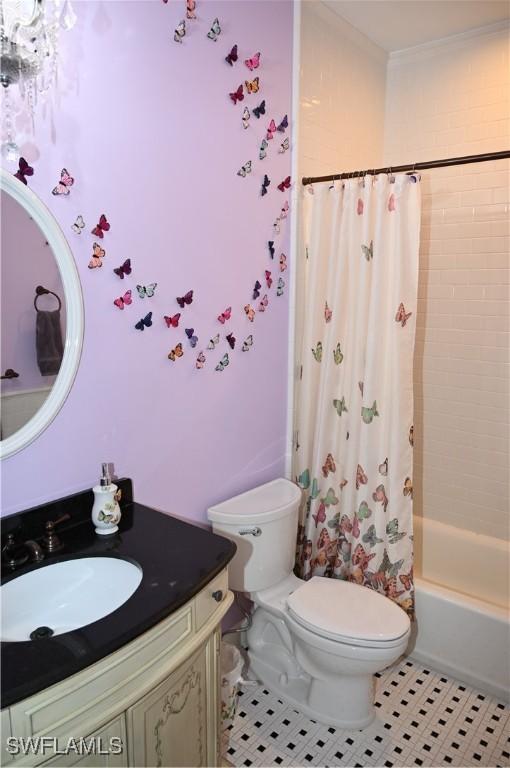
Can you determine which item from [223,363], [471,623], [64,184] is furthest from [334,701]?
[64,184]

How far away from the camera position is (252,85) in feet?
6.74

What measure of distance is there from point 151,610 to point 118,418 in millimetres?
677

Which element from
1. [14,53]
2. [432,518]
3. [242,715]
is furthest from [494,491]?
[14,53]

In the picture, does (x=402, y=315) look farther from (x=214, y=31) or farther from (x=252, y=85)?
(x=214, y=31)

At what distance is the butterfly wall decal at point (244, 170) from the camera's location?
2068 mm

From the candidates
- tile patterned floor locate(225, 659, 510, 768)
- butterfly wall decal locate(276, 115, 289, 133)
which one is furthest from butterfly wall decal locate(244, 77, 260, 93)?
tile patterned floor locate(225, 659, 510, 768)

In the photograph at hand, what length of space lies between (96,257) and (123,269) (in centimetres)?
10

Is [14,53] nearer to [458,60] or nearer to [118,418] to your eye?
[118,418]

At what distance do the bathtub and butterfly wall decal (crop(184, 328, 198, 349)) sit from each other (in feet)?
4.49

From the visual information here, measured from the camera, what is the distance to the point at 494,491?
2.76m

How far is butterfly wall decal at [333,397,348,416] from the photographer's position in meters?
2.33

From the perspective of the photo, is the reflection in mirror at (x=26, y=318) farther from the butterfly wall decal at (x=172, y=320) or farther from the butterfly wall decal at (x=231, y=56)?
the butterfly wall decal at (x=231, y=56)

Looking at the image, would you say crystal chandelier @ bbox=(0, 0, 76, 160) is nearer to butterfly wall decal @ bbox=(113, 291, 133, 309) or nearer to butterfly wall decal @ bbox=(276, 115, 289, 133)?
butterfly wall decal @ bbox=(113, 291, 133, 309)

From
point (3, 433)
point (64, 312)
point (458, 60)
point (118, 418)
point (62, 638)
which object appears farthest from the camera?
point (458, 60)
